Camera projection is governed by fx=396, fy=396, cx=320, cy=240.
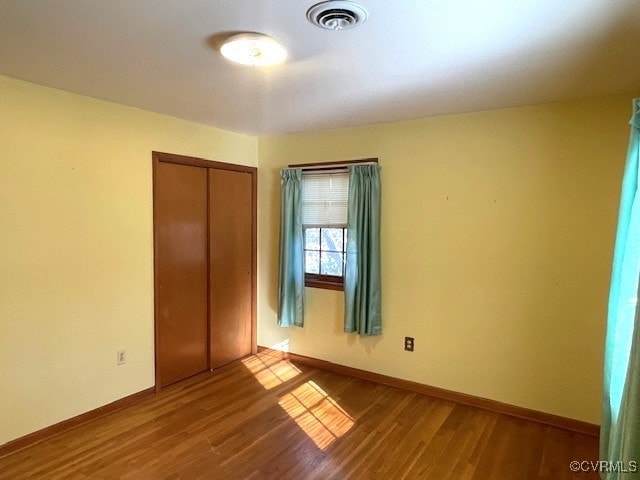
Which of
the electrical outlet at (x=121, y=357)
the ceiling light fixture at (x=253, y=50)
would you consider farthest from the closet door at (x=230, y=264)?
the ceiling light fixture at (x=253, y=50)

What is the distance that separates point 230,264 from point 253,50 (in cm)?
246

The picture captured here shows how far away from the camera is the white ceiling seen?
5.17 feet

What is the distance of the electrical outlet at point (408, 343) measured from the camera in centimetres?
345

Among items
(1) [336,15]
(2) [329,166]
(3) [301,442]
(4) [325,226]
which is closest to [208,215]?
(4) [325,226]

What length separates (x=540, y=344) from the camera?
2.92 metres

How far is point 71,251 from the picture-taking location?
2.75 m

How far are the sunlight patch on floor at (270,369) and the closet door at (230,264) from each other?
0.55 feet

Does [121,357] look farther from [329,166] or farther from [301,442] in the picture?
[329,166]

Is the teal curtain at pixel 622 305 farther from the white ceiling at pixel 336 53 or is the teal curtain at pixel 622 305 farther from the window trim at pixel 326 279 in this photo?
the window trim at pixel 326 279

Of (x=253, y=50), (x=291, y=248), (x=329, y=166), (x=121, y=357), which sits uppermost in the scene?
(x=253, y=50)

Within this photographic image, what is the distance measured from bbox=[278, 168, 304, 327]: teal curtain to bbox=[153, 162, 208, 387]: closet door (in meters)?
0.74

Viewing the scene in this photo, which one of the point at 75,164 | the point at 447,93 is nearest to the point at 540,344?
the point at 447,93

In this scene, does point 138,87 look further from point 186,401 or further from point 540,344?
point 540,344

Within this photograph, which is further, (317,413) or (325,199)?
(325,199)
